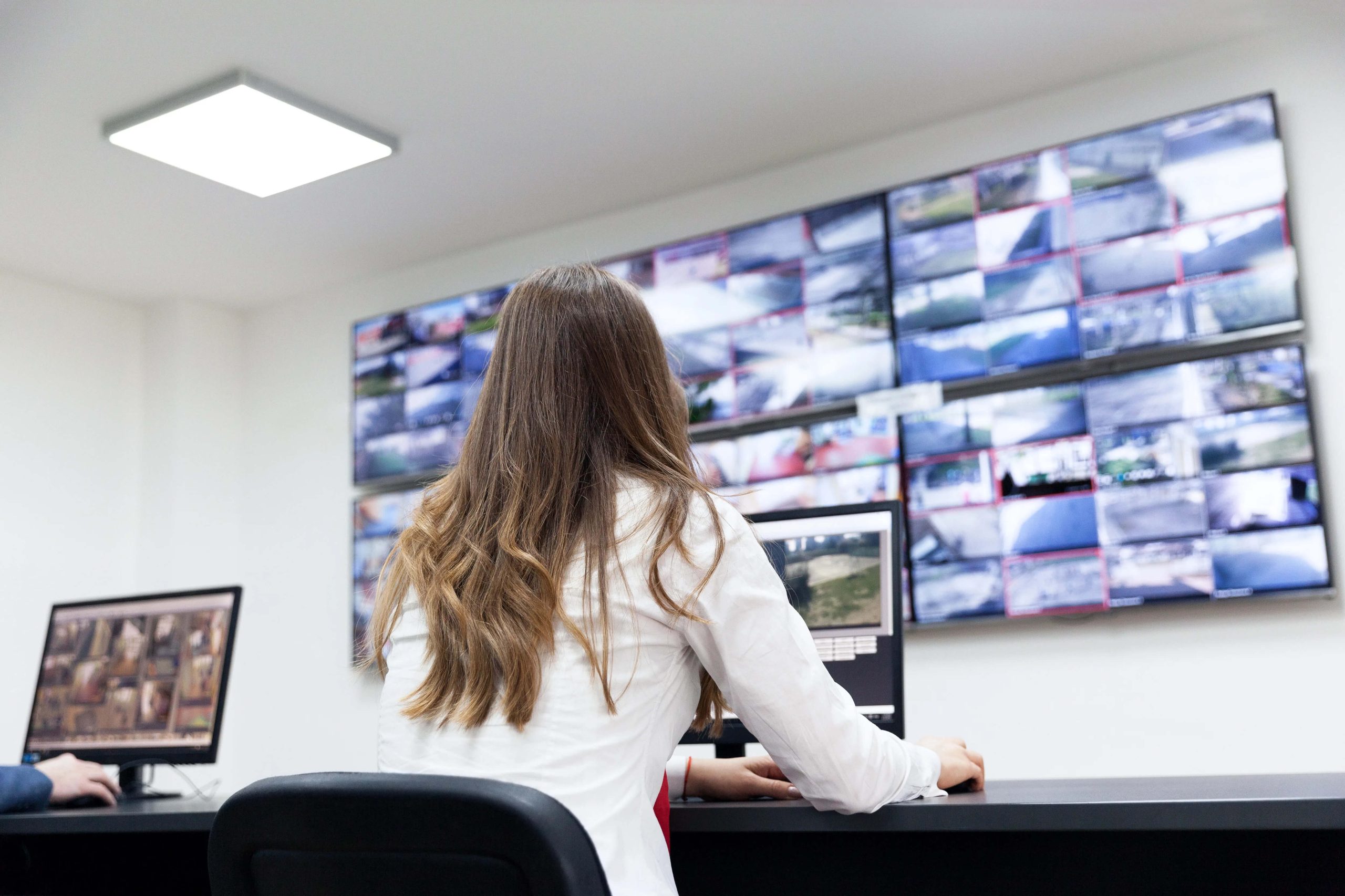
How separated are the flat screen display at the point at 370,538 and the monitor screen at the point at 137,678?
1.26 metres

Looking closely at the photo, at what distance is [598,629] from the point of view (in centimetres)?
113

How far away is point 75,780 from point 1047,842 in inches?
67.2

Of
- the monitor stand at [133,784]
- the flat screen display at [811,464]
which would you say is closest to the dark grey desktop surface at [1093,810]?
the monitor stand at [133,784]

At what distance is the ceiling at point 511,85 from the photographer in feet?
8.79

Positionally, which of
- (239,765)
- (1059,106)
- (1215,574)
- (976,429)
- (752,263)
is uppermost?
(1059,106)

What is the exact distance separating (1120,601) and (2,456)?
3.44 metres

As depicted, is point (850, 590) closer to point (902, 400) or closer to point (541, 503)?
point (541, 503)

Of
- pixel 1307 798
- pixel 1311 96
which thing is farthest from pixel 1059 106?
pixel 1307 798

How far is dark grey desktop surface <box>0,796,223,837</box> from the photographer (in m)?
1.70

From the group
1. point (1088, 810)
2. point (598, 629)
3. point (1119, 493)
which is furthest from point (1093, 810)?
point (1119, 493)

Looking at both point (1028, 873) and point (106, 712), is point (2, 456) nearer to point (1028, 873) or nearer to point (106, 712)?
point (106, 712)

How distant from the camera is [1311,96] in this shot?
2.73 meters

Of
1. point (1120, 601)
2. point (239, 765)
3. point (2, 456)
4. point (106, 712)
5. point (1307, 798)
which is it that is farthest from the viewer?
point (239, 765)

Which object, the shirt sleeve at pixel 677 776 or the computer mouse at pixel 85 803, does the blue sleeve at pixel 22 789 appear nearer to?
the computer mouse at pixel 85 803
